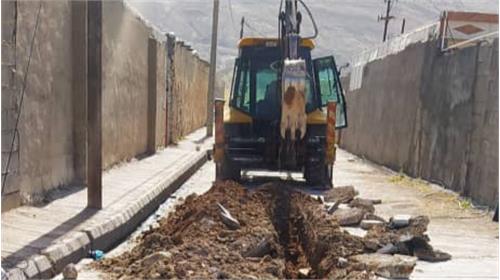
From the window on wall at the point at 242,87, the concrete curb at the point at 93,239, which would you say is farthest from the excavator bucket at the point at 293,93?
the concrete curb at the point at 93,239

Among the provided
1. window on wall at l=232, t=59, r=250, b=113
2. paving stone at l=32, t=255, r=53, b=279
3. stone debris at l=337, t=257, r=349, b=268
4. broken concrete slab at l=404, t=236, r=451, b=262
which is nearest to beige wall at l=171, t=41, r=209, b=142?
window on wall at l=232, t=59, r=250, b=113

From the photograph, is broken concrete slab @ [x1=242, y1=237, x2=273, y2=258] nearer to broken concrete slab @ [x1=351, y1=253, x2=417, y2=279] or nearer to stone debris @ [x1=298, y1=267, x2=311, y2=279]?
stone debris @ [x1=298, y1=267, x2=311, y2=279]

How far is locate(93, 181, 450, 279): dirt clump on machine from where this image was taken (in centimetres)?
630

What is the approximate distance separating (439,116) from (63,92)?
766 cm

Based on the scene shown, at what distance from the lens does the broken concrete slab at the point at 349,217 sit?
30.5ft

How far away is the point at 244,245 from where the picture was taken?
720 cm

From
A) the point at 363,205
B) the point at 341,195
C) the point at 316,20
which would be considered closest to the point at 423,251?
the point at 363,205

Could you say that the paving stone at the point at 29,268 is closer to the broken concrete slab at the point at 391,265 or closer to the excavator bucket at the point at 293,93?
the broken concrete slab at the point at 391,265

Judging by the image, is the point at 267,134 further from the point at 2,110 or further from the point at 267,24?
the point at 267,24

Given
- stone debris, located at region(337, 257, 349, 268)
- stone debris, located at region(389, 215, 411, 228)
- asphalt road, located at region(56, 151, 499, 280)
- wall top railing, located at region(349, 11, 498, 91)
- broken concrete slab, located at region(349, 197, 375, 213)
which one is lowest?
asphalt road, located at region(56, 151, 499, 280)

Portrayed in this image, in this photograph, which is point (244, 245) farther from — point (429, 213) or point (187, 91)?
point (187, 91)

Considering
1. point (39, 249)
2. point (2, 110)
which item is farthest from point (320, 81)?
point (39, 249)

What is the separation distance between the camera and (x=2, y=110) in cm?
780

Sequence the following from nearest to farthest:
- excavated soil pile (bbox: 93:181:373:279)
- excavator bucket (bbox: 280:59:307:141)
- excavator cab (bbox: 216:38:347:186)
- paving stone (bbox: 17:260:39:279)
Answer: paving stone (bbox: 17:260:39:279) < excavated soil pile (bbox: 93:181:373:279) < excavator bucket (bbox: 280:59:307:141) < excavator cab (bbox: 216:38:347:186)
